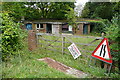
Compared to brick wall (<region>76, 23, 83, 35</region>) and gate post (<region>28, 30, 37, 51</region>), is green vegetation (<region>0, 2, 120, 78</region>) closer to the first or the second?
gate post (<region>28, 30, 37, 51</region>)

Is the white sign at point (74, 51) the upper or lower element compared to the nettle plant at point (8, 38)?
lower

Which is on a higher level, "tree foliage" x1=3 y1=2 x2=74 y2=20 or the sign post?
"tree foliage" x1=3 y1=2 x2=74 y2=20

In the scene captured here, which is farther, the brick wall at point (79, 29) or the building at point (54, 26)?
the brick wall at point (79, 29)

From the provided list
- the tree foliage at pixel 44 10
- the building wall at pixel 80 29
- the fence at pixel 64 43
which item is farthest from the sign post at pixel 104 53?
the building wall at pixel 80 29

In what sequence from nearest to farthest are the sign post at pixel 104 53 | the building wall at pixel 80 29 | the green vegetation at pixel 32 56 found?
the green vegetation at pixel 32 56 < the sign post at pixel 104 53 < the building wall at pixel 80 29

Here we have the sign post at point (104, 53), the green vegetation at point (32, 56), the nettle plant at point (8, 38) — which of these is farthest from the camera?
the nettle plant at point (8, 38)

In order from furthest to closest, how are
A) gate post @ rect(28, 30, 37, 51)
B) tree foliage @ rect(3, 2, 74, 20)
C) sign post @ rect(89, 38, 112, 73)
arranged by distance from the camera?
tree foliage @ rect(3, 2, 74, 20) < gate post @ rect(28, 30, 37, 51) < sign post @ rect(89, 38, 112, 73)

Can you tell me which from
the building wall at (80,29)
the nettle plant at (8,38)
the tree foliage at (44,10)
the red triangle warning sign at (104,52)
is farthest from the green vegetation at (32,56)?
the building wall at (80,29)

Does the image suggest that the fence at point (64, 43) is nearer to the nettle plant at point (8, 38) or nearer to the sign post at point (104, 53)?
the sign post at point (104, 53)

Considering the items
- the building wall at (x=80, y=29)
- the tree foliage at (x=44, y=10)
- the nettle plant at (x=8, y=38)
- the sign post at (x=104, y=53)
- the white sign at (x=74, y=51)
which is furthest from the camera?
the building wall at (x=80, y=29)

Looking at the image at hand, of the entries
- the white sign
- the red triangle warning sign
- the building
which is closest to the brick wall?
the building

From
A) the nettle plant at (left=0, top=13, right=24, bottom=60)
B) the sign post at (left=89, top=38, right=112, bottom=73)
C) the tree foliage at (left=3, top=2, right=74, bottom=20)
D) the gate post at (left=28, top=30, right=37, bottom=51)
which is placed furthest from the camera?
the tree foliage at (left=3, top=2, right=74, bottom=20)

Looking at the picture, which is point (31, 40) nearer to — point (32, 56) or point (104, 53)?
point (32, 56)

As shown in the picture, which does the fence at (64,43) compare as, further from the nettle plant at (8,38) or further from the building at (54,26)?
the building at (54,26)
